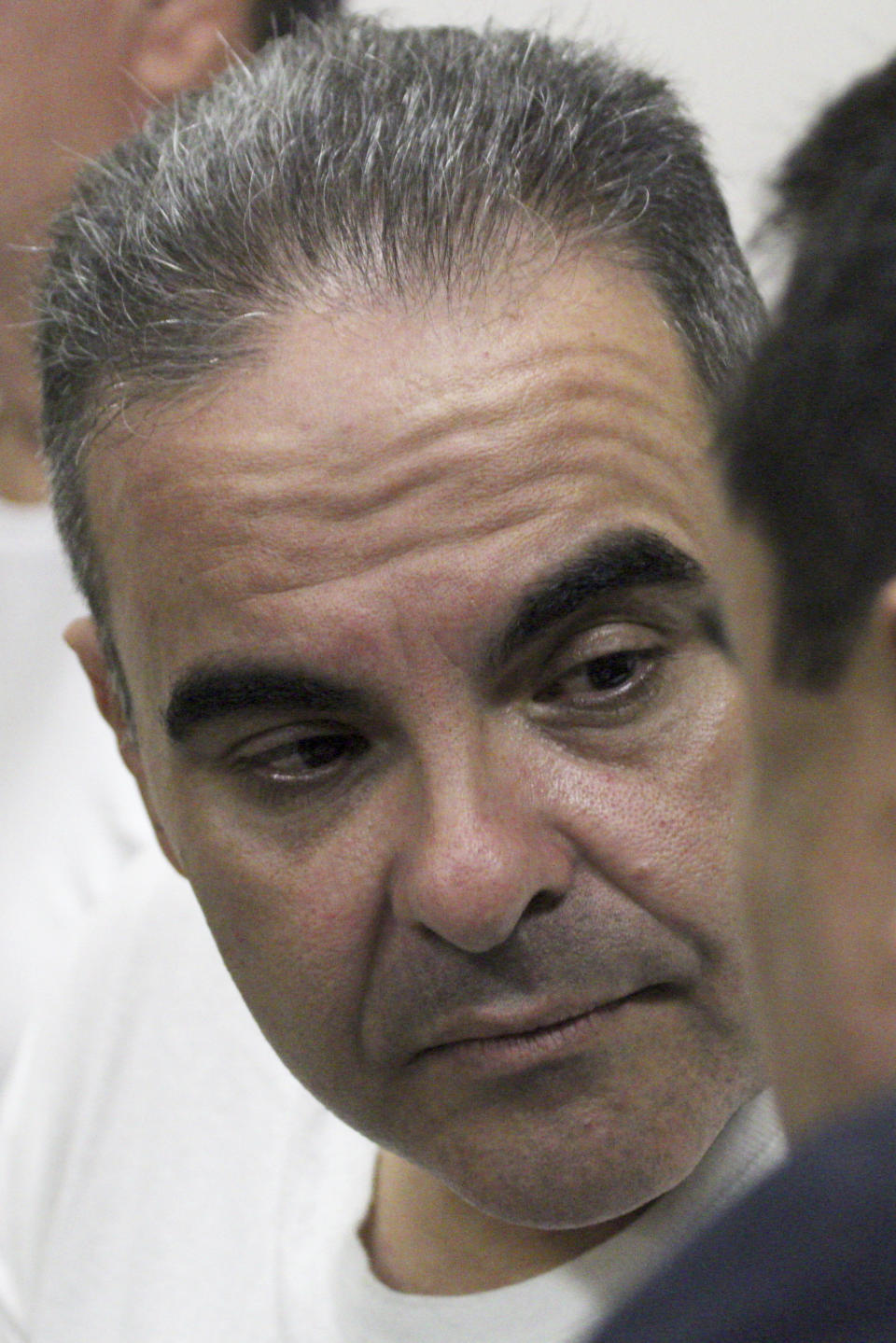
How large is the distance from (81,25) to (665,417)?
126cm

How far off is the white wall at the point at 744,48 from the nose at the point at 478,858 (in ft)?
4.37

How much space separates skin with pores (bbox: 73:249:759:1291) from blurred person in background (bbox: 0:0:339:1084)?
0.94 metres

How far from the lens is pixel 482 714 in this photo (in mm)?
1042

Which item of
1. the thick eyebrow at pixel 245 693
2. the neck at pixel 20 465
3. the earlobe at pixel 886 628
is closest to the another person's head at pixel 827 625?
the earlobe at pixel 886 628

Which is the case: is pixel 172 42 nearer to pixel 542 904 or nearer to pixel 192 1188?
pixel 192 1188

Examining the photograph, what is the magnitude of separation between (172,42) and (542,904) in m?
1.41

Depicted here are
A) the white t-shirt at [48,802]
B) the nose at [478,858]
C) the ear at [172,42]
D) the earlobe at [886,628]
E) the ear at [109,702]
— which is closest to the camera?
the earlobe at [886,628]

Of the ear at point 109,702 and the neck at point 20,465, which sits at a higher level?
the neck at point 20,465

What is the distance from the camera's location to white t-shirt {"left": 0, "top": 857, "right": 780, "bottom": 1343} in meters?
1.17

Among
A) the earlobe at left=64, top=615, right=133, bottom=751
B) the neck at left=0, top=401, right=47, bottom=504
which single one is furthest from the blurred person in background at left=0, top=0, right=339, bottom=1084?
the earlobe at left=64, top=615, right=133, bottom=751

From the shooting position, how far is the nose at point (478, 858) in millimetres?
975

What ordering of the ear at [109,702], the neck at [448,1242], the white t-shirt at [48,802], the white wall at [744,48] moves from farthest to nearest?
the white wall at [744,48]
the white t-shirt at [48,802]
the ear at [109,702]
the neck at [448,1242]

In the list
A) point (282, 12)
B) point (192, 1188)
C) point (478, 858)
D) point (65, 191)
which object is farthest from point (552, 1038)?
point (282, 12)

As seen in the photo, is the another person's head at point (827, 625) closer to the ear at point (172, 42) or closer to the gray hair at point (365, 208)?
the gray hair at point (365, 208)
